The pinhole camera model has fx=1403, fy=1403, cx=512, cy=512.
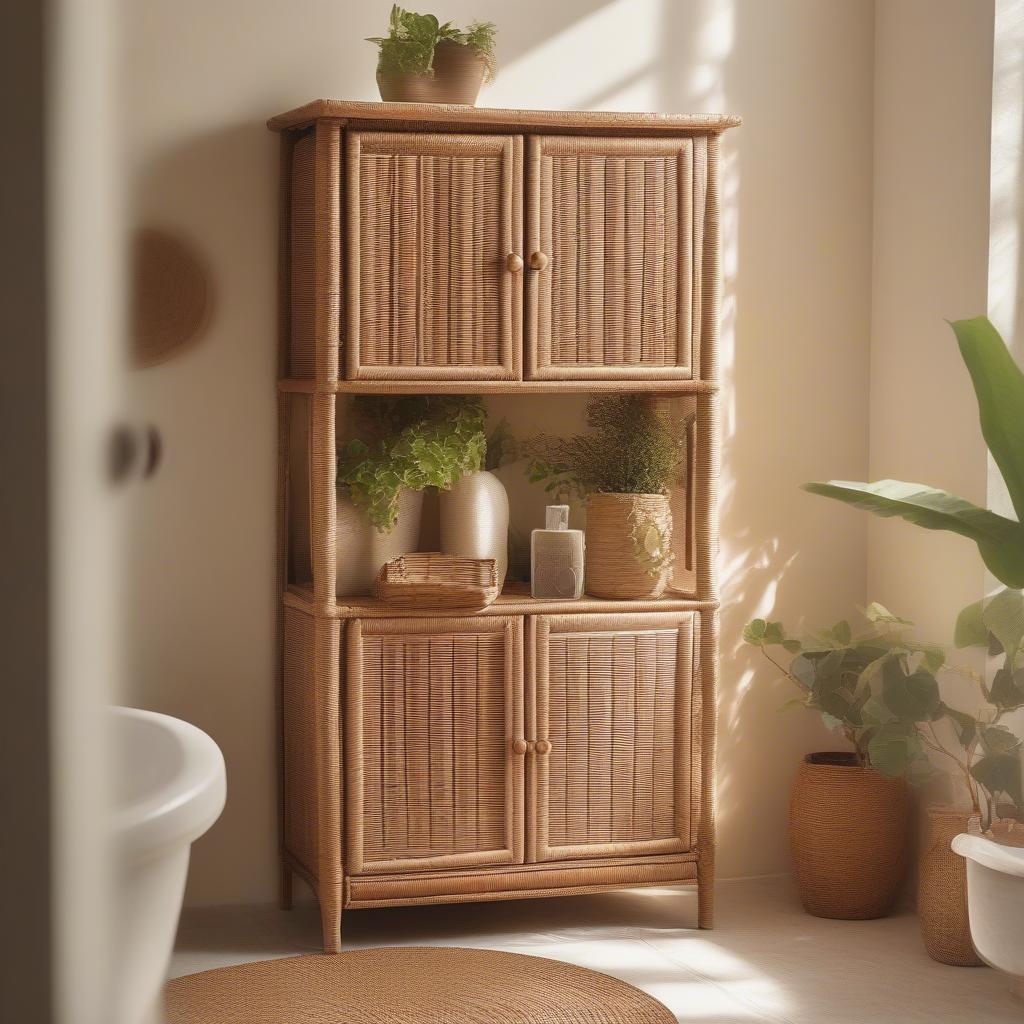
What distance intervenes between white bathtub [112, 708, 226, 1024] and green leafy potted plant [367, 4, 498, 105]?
1479 millimetres

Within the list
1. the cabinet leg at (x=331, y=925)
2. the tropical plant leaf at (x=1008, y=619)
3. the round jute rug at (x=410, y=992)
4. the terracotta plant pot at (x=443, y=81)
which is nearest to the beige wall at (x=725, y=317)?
the terracotta plant pot at (x=443, y=81)

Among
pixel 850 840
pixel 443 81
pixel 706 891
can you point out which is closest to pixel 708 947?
pixel 706 891

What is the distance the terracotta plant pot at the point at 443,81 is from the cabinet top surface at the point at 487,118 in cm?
Answer: 4

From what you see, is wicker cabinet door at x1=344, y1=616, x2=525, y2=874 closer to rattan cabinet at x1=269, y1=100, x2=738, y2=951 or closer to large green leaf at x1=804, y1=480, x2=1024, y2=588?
rattan cabinet at x1=269, y1=100, x2=738, y2=951

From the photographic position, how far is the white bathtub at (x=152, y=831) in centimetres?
16

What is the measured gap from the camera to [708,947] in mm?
3049

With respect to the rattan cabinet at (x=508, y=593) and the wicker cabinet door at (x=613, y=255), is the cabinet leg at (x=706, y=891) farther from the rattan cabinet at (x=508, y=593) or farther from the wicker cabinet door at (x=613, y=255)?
the wicker cabinet door at (x=613, y=255)

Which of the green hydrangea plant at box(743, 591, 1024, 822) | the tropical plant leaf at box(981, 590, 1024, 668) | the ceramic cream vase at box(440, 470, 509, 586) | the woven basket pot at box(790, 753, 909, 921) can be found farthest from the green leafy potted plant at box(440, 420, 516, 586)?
the tropical plant leaf at box(981, 590, 1024, 668)

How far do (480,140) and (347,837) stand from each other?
1.48 meters

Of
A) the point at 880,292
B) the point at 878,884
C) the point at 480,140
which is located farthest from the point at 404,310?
the point at 878,884

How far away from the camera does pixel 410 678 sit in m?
2.94

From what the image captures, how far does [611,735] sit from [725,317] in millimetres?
1092

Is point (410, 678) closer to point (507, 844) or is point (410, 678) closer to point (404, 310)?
point (507, 844)

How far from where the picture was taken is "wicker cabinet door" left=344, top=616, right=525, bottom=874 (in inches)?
115
